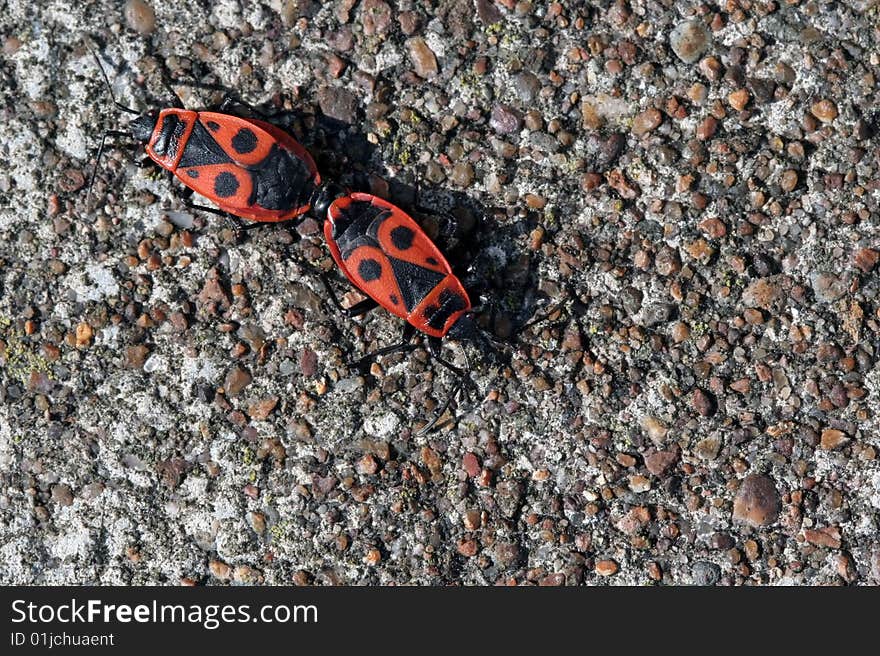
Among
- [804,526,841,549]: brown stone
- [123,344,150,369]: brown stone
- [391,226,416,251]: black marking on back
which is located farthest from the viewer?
[123,344,150,369]: brown stone

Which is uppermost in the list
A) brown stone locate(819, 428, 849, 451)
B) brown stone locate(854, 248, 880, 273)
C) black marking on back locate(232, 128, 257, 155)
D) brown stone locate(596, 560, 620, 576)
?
brown stone locate(854, 248, 880, 273)

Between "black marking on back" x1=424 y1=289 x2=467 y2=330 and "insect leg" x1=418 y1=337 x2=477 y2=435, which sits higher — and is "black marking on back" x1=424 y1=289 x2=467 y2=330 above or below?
above

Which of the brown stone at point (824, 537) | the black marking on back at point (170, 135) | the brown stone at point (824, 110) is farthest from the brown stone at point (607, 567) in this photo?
the black marking on back at point (170, 135)

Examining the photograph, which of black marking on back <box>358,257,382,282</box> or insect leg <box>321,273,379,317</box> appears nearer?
black marking on back <box>358,257,382,282</box>

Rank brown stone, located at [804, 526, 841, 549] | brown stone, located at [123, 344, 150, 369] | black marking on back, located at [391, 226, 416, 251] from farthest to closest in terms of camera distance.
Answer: brown stone, located at [123, 344, 150, 369]
brown stone, located at [804, 526, 841, 549]
black marking on back, located at [391, 226, 416, 251]

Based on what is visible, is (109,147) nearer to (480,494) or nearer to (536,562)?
(480,494)

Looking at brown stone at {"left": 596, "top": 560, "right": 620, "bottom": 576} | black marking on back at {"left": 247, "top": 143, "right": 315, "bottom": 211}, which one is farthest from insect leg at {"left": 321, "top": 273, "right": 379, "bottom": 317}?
brown stone at {"left": 596, "top": 560, "right": 620, "bottom": 576}

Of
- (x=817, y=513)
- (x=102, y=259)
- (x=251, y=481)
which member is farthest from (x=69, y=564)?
(x=817, y=513)

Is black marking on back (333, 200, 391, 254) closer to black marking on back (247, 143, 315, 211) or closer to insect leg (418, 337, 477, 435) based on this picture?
black marking on back (247, 143, 315, 211)
